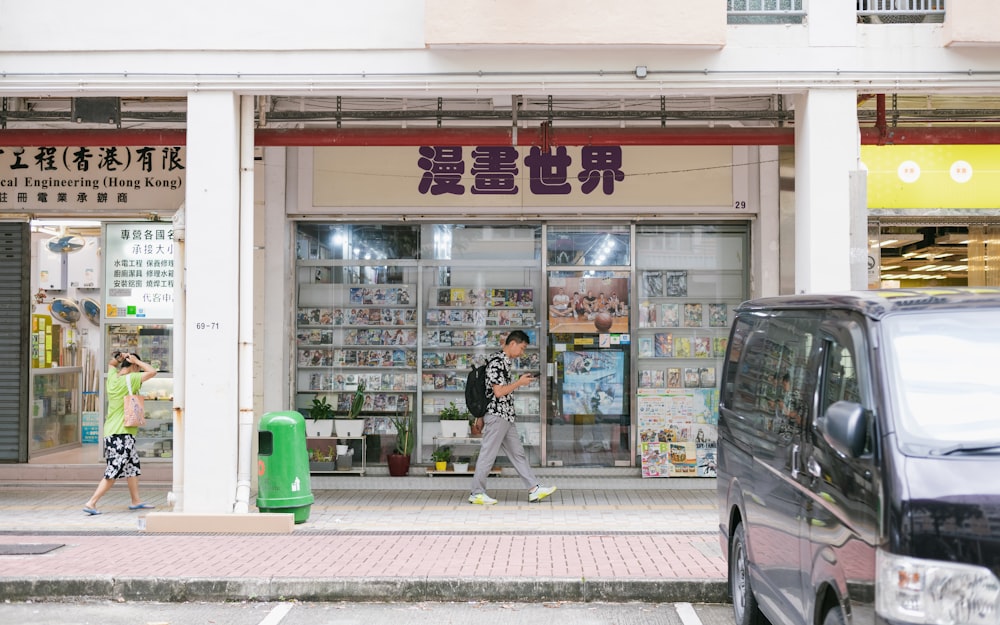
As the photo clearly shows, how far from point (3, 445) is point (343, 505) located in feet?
15.2

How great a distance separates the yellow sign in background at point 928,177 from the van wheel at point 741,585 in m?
5.52

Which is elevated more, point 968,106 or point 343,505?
point 968,106

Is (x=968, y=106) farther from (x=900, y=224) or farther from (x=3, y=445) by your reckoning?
Result: (x=3, y=445)

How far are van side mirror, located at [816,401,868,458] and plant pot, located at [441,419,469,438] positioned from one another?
823 cm

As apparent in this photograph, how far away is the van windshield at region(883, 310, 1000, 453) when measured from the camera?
13.1ft

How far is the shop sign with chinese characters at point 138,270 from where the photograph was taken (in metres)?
12.7

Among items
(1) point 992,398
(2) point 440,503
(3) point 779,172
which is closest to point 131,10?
(2) point 440,503

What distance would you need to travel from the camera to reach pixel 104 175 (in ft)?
40.0

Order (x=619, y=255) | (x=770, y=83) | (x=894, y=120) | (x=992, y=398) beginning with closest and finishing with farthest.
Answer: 1. (x=992, y=398)
2. (x=770, y=83)
3. (x=894, y=120)
4. (x=619, y=255)

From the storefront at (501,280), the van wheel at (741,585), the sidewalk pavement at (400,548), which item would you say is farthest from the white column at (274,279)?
the van wheel at (741,585)

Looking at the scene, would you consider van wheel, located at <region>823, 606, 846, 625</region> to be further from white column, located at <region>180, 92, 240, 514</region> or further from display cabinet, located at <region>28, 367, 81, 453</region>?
display cabinet, located at <region>28, 367, 81, 453</region>

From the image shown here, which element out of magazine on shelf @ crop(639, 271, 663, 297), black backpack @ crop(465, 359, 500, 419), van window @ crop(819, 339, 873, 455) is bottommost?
black backpack @ crop(465, 359, 500, 419)

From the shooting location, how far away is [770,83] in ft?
30.8

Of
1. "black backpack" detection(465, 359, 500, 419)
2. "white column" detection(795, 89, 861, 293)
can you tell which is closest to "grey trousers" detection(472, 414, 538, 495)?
"black backpack" detection(465, 359, 500, 419)
